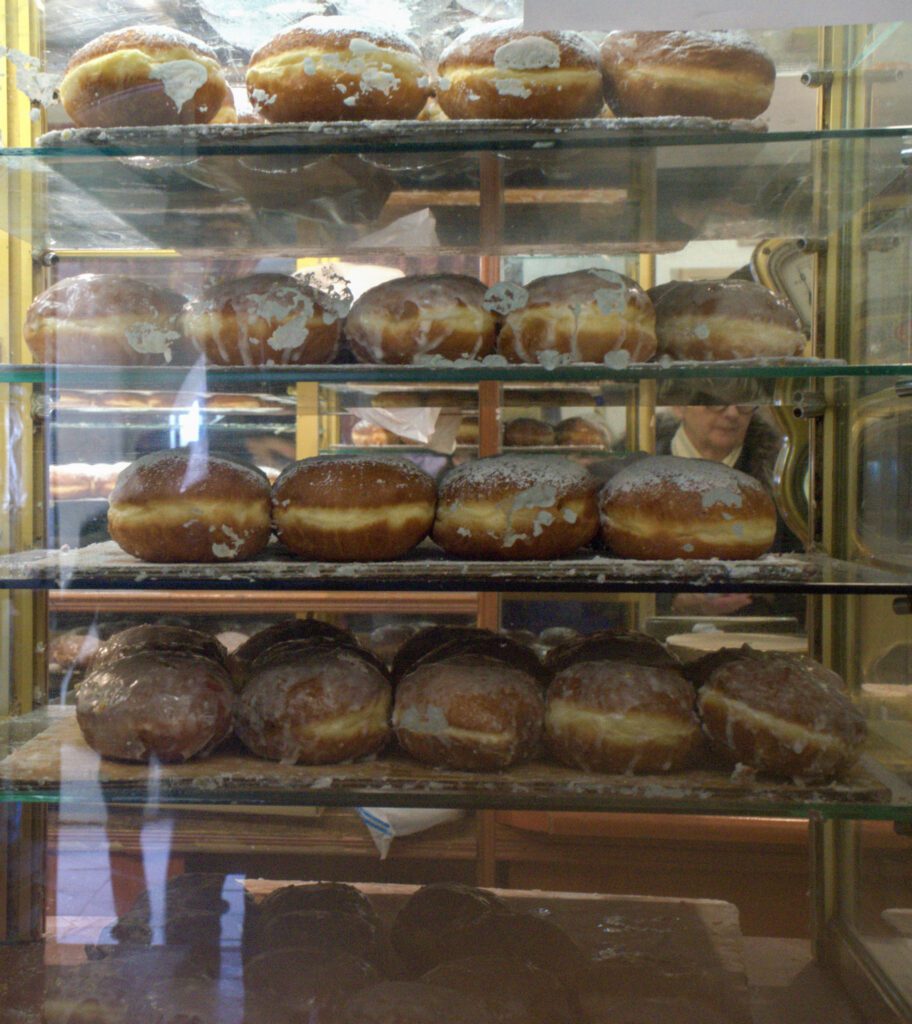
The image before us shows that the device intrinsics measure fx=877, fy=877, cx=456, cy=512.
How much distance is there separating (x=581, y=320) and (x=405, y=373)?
0.28 m

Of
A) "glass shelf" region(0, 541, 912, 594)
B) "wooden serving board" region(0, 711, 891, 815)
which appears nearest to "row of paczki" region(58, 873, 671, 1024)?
"wooden serving board" region(0, 711, 891, 815)

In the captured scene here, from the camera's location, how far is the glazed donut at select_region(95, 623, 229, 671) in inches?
55.6

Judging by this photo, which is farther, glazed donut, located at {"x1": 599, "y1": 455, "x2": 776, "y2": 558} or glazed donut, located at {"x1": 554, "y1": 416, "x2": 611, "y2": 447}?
glazed donut, located at {"x1": 554, "y1": 416, "x2": 611, "y2": 447}

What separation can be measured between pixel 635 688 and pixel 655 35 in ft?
3.20

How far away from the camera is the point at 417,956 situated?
1404 millimetres

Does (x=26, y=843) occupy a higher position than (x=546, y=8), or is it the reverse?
(x=546, y=8)

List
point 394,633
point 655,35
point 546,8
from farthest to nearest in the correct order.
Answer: point 394,633
point 655,35
point 546,8

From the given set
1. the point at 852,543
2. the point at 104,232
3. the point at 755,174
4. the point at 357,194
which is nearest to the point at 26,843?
the point at 104,232

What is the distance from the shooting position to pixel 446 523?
1.41m

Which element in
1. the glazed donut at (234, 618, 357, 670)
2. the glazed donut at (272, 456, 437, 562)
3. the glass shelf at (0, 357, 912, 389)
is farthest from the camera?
the glazed donut at (234, 618, 357, 670)

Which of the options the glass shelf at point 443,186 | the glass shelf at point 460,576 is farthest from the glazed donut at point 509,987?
the glass shelf at point 443,186

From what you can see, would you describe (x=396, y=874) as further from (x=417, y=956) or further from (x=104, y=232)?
(x=104, y=232)

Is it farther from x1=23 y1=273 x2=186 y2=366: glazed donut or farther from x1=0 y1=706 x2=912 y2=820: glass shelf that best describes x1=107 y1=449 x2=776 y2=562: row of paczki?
x1=0 y1=706 x2=912 y2=820: glass shelf

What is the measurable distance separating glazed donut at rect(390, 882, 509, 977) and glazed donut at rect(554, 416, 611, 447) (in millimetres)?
790
